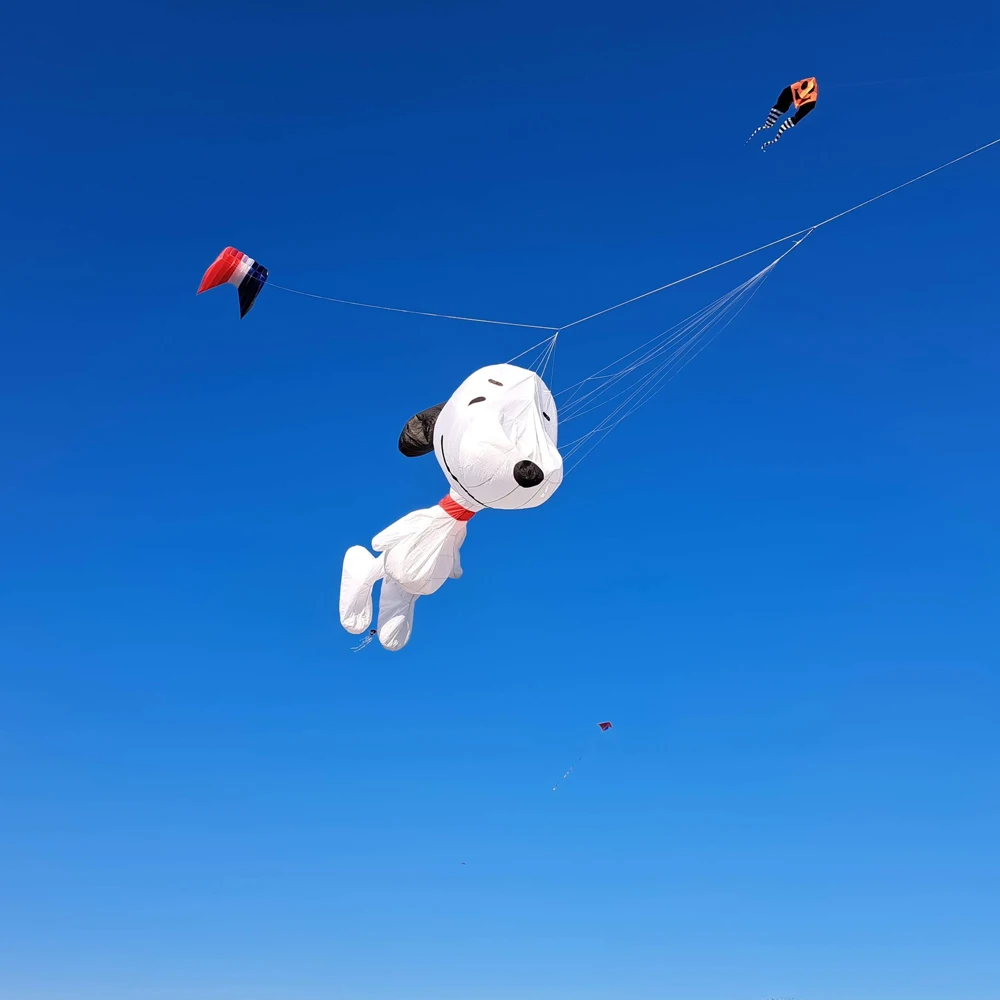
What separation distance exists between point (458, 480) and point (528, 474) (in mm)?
1613

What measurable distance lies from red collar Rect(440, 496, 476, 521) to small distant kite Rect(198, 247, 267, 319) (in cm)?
537

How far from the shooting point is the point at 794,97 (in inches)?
954

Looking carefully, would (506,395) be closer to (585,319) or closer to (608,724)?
(585,319)

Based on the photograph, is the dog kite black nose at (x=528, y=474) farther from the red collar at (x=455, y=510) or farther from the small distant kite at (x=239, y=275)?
the small distant kite at (x=239, y=275)

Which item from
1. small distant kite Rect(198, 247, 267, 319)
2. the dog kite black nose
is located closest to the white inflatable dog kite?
the dog kite black nose

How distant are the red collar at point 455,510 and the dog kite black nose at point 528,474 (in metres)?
2.34

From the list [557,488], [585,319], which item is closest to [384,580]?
[557,488]

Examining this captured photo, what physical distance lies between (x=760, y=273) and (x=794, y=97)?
10.2ft

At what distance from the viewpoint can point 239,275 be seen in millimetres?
25766

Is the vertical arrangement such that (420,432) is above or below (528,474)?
above

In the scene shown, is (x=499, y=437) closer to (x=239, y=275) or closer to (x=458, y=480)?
(x=458, y=480)

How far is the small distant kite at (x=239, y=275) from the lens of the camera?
2558 cm

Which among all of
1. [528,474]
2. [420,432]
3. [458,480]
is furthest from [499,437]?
[420,432]

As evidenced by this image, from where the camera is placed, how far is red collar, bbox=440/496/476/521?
963 inches
